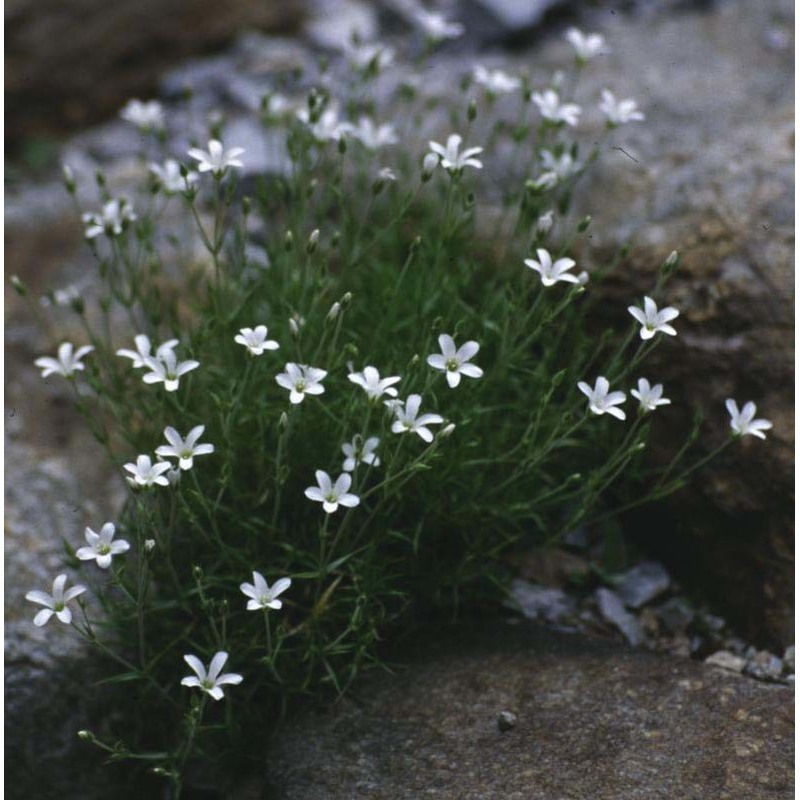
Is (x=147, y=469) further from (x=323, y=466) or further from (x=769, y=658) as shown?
(x=769, y=658)

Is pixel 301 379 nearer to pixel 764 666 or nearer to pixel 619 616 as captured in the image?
pixel 619 616

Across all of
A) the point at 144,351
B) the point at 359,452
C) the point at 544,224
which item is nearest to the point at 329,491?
the point at 359,452

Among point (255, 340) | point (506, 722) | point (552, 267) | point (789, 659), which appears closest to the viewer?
point (255, 340)

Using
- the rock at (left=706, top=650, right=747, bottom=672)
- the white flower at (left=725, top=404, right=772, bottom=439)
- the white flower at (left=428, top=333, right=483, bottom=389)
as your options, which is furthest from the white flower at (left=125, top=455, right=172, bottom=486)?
the rock at (left=706, top=650, right=747, bottom=672)

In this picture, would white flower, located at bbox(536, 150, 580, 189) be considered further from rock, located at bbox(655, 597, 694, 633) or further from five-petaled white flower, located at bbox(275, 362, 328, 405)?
rock, located at bbox(655, 597, 694, 633)

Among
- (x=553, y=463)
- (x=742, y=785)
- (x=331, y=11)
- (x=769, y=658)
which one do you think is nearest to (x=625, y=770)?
(x=742, y=785)
